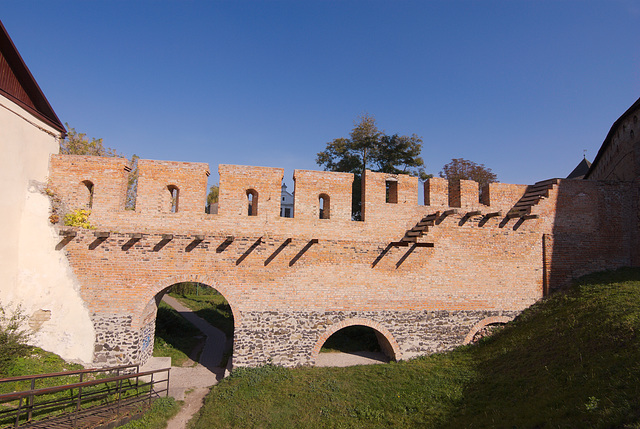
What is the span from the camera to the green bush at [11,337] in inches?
307

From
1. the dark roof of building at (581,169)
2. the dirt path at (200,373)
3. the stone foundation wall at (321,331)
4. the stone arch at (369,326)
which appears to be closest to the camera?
the dirt path at (200,373)

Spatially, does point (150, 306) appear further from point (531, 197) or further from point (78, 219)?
point (531, 197)

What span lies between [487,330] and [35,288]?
13.0 metres

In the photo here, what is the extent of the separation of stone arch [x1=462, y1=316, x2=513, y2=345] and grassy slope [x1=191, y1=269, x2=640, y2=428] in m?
0.33

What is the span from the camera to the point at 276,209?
1071 cm

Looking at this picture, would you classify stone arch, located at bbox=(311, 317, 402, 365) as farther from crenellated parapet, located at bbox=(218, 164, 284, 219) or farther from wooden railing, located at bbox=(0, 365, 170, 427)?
wooden railing, located at bbox=(0, 365, 170, 427)

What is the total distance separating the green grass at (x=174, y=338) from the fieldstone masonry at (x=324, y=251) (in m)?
1.32

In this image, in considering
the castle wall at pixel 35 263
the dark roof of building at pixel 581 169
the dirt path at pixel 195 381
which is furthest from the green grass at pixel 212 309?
the dark roof of building at pixel 581 169

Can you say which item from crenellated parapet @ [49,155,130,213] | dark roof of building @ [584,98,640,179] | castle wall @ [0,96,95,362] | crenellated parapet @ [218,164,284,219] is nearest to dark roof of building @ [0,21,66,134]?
castle wall @ [0,96,95,362]

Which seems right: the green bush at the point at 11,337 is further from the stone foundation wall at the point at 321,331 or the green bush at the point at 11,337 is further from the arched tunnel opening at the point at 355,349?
the arched tunnel opening at the point at 355,349

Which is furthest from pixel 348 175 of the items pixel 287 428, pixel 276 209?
pixel 287 428

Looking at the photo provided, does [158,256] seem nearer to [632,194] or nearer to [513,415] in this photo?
[513,415]

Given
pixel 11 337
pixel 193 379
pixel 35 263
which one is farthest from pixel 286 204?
pixel 11 337

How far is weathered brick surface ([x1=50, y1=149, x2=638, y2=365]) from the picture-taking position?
31.8 ft
